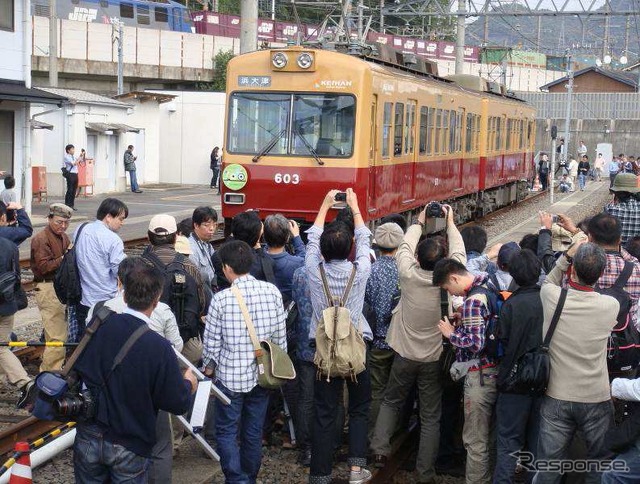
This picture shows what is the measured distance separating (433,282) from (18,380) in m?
3.93

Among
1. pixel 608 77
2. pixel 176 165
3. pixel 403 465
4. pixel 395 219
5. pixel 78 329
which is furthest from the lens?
pixel 608 77

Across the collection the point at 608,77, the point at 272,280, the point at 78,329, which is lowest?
the point at 78,329

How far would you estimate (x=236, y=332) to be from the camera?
5523 mm

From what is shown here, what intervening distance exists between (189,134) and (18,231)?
2671cm

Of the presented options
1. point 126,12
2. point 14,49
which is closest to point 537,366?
point 14,49

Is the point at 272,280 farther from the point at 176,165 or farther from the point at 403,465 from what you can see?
the point at 176,165

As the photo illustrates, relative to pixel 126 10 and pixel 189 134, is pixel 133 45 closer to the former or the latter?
pixel 126 10

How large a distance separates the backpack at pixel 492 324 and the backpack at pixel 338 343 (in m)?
0.75

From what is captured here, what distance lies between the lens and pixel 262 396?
18.8ft

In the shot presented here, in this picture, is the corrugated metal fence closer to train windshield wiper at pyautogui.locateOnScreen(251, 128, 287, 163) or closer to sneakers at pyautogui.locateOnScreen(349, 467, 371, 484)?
train windshield wiper at pyautogui.locateOnScreen(251, 128, 287, 163)

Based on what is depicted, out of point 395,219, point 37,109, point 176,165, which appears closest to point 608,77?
point 176,165

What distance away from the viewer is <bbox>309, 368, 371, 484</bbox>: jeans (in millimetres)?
6000

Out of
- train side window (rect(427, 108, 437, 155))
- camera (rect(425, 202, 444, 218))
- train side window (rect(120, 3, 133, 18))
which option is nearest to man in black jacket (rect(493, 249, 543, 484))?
camera (rect(425, 202, 444, 218))

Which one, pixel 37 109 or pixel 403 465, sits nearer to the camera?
pixel 403 465
